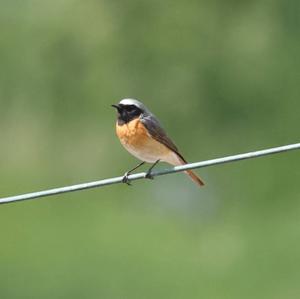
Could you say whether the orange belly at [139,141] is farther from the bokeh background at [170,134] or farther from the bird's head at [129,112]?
the bokeh background at [170,134]

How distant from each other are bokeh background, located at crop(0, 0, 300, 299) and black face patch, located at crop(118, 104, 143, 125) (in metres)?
3.65

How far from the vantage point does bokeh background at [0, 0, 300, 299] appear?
484 inches

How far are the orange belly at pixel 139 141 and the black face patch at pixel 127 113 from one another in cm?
3

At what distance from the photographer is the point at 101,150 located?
16922mm

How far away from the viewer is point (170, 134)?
17000mm

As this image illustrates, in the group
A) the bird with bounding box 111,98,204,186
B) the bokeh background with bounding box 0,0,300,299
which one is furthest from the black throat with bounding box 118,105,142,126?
the bokeh background with bounding box 0,0,300,299

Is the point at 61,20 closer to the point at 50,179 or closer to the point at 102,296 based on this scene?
the point at 50,179

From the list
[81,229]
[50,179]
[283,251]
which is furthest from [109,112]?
[283,251]

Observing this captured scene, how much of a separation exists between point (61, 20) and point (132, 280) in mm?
8228

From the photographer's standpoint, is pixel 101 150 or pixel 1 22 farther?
pixel 1 22

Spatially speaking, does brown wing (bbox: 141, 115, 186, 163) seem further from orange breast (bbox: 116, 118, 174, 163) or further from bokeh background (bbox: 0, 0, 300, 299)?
bokeh background (bbox: 0, 0, 300, 299)

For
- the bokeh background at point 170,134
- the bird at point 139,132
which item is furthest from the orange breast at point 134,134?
the bokeh background at point 170,134

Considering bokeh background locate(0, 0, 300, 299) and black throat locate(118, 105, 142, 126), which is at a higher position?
black throat locate(118, 105, 142, 126)

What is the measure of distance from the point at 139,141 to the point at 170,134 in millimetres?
8944
